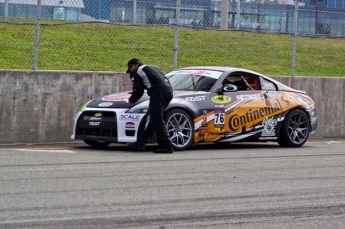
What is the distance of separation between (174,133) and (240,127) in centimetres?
136

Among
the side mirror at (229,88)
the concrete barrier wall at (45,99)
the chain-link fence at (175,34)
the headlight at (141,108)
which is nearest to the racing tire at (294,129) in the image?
the side mirror at (229,88)

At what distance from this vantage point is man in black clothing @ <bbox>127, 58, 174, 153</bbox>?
1200 centimetres

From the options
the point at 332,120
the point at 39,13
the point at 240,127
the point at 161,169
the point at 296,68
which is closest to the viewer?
the point at 161,169

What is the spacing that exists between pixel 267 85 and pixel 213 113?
4.97 ft

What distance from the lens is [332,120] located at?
57.6ft

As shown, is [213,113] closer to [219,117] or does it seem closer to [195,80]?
[219,117]

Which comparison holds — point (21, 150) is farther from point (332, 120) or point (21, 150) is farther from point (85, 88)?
point (332, 120)

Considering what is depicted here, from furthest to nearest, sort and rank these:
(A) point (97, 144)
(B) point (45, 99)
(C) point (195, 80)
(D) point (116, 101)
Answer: (B) point (45, 99)
(C) point (195, 80)
(A) point (97, 144)
(D) point (116, 101)

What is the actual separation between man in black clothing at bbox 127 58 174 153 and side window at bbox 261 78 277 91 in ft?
7.64

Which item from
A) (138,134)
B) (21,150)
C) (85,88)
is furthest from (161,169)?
(85,88)

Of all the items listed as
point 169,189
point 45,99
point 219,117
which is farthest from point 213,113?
point 169,189

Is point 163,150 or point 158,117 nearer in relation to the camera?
point 158,117

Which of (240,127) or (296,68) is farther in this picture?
(296,68)

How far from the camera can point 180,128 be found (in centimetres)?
1260
